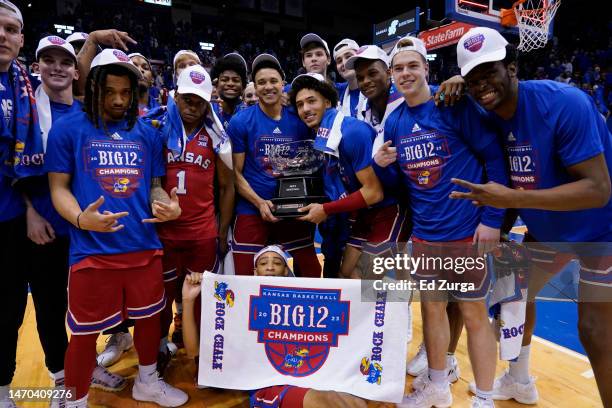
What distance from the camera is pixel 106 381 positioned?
2.85 metres

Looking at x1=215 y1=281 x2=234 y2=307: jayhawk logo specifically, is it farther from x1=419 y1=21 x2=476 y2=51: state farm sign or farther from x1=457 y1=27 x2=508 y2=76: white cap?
x1=419 y1=21 x2=476 y2=51: state farm sign

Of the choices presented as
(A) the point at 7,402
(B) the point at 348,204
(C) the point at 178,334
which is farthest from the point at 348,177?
(A) the point at 7,402

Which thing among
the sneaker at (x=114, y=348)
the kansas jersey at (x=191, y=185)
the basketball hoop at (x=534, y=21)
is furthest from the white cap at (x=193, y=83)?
the basketball hoop at (x=534, y=21)

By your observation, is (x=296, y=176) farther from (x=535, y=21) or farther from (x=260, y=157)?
(x=535, y=21)

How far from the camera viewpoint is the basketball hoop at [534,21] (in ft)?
23.4

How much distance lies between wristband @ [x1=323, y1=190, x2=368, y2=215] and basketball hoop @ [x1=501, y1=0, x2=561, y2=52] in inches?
245

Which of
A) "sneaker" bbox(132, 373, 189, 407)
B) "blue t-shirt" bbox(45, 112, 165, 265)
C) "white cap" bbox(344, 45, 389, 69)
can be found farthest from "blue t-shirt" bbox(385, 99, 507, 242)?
"sneaker" bbox(132, 373, 189, 407)

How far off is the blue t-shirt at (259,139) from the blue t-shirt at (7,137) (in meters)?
1.35

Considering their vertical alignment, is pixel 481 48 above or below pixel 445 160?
A: above

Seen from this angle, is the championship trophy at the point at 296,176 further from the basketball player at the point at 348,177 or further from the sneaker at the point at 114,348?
the sneaker at the point at 114,348

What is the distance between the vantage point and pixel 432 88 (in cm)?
269

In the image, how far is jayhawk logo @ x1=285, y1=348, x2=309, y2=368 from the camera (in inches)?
95.3

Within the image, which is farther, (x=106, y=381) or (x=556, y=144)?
(x=106, y=381)

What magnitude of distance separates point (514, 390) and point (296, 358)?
5.04 ft
